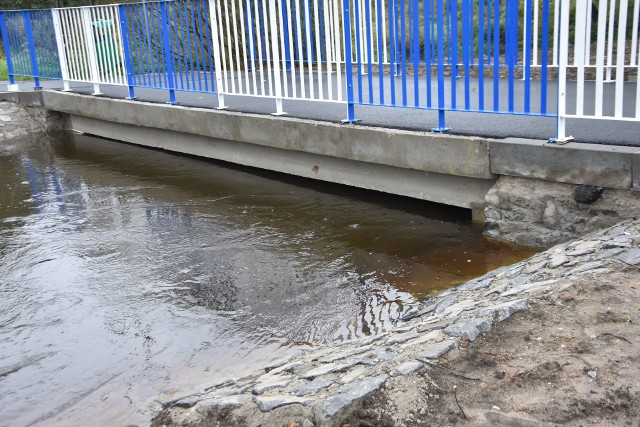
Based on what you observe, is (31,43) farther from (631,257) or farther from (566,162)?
(631,257)

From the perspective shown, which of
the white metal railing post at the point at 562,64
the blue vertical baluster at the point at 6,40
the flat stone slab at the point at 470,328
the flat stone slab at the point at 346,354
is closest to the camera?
the flat stone slab at the point at 470,328

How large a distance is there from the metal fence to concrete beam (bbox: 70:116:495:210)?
0.70 meters

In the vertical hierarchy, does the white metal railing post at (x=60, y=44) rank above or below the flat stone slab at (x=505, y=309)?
above

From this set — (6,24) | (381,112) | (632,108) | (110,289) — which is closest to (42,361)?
(110,289)

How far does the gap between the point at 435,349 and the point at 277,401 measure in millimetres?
850

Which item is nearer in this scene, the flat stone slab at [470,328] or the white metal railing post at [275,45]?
the flat stone slab at [470,328]

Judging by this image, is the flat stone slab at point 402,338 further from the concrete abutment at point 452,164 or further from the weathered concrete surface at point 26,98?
the weathered concrete surface at point 26,98

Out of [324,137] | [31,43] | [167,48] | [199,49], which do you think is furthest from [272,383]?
[31,43]

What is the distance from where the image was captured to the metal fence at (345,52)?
19.0 feet

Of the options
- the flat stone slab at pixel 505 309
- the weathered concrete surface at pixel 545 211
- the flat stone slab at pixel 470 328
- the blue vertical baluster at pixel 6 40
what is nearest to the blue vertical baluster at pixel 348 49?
the weathered concrete surface at pixel 545 211

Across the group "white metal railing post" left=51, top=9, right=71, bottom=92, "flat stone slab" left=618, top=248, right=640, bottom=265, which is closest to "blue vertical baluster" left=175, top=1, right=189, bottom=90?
"white metal railing post" left=51, top=9, right=71, bottom=92

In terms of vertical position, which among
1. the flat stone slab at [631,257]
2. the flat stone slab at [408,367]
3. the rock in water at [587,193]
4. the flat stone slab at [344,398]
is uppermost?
the rock in water at [587,193]

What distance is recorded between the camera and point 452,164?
6.50 meters

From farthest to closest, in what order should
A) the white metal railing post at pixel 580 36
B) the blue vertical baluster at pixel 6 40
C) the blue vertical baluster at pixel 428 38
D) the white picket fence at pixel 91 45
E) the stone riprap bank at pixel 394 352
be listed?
the blue vertical baluster at pixel 6 40, the white picket fence at pixel 91 45, the blue vertical baluster at pixel 428 38, the white metal railing post at pixel 580 36, the stone riprap bank at pixel 394 352
